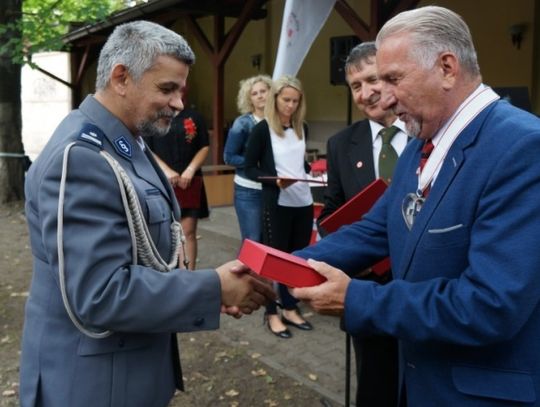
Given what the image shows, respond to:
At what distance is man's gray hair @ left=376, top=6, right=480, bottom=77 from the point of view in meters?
1.56

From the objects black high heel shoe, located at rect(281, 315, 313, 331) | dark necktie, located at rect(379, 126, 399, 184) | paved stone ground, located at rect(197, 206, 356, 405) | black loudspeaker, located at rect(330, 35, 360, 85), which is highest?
black loudspeaker, located at rect(330, 35, 360, 85)

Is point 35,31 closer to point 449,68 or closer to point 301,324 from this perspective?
point 301,324

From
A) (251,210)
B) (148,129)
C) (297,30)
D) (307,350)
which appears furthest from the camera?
(297,30)

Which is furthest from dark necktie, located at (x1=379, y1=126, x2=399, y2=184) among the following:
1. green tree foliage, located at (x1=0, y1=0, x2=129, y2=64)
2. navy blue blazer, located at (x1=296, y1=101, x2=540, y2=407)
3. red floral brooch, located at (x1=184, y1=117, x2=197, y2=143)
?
green tree foliage, located at (x1=0, y1=0, x2=129, y2=64)

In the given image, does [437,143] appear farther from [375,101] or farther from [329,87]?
[329,87]

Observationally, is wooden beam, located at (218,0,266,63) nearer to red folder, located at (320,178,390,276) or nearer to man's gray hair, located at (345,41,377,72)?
man's gray hair, located at (345,41,377,72)

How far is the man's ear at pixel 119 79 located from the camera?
1.76m

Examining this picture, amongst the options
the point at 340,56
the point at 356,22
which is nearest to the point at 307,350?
the point at 356,22

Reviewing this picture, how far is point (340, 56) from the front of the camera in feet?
25.0

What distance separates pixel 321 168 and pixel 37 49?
5543mm

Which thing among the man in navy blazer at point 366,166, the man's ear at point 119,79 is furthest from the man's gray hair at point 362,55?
the man's ear at point 119,79

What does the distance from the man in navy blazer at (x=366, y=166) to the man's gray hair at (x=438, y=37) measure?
3.42 ft

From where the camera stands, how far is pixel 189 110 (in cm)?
521

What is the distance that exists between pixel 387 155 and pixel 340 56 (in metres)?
5.11
